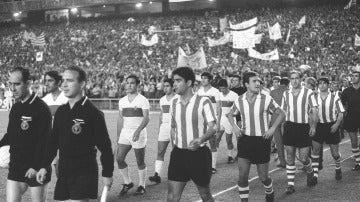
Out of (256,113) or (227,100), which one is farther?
(227,100)

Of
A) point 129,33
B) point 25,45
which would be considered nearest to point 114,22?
point 129,33

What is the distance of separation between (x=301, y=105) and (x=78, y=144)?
534cm

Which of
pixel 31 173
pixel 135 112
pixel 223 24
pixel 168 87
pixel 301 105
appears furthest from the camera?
pixel 223 24

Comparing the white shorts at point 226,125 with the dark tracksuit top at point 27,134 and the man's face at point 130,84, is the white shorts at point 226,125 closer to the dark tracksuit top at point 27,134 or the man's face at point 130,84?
the man's face at point 130,84

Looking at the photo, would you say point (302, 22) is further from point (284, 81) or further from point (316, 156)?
point (316, 156)

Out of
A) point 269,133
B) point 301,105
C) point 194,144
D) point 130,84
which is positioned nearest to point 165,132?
point 130,84

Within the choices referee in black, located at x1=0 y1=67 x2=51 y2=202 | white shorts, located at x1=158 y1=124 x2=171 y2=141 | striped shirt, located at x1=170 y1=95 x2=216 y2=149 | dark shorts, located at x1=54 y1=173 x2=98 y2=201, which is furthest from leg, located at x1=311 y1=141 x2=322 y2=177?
dark shorts, located at x1=54 y1=173 x2=98 y2=201

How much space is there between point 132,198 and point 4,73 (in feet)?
125

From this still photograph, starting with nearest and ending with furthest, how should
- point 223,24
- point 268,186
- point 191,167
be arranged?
point 191,167
point 268,186
point 223,24

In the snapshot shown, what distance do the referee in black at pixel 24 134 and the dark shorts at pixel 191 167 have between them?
144cm

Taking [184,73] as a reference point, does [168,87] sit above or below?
below

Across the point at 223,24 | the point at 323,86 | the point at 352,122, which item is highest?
the point at 223,24

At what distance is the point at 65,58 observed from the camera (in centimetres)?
4422

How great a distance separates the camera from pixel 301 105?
9492 millimetres
